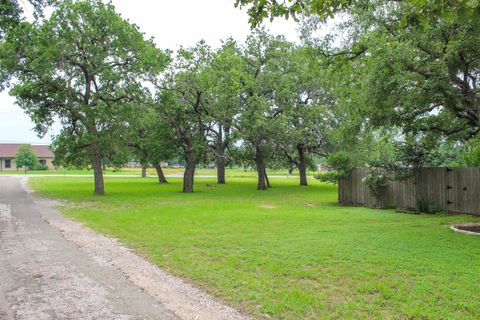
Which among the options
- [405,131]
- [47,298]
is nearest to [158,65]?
[405,131]

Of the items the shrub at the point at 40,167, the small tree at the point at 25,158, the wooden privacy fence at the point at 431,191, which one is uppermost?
the small tree at the point at 25,158

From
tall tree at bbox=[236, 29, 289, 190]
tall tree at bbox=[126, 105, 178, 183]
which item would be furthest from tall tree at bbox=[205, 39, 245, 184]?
tall tree at bbox=[126, 105, 178, 183]

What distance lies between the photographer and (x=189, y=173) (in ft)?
90.9

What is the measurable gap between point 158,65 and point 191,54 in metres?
3.56

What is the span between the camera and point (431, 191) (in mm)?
16062

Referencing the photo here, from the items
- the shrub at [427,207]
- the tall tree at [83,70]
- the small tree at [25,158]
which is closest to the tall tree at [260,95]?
the tall tree at [83,70]

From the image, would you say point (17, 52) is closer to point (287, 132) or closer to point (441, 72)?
point (287, 132)

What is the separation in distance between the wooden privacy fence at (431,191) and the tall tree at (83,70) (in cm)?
1322

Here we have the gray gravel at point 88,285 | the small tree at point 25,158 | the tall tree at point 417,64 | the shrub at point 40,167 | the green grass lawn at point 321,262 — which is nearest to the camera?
the gray gravel at point 88,285

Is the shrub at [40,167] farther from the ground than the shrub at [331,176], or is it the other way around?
the shrub at [40,167]

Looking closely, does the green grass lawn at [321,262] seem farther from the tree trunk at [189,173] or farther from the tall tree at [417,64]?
the tree trunk at [189,173]

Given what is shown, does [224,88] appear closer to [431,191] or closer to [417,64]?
[431,191]

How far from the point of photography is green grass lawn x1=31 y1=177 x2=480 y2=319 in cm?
500

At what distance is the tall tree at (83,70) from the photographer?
20.6 meters
